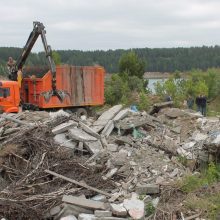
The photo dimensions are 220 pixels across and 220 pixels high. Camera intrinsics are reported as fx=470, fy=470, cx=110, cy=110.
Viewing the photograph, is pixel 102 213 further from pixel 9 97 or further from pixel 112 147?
pixel 9 97

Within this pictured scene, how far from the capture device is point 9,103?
53.8 ft

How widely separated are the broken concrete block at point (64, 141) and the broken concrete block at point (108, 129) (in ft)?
4.60

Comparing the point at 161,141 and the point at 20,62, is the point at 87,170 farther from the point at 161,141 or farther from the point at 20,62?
the point at 20,62

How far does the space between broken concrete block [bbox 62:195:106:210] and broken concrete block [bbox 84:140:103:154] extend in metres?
2.36

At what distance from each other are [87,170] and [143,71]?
1667 inches

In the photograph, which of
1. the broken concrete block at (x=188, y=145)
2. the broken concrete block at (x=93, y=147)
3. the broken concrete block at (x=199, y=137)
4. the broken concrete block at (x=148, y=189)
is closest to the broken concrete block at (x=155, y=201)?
the broken concrete block at (x=148, y=189)

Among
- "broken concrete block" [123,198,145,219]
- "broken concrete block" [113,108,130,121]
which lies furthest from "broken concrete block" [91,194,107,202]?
"broken concrete block" [113,108,130,121]

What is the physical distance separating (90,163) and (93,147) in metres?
0.81

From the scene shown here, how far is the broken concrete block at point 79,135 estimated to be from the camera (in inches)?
440

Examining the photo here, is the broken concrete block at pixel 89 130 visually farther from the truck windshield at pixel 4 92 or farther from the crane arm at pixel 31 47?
the crane arm at pixel 31 47

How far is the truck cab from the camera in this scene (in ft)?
53.3

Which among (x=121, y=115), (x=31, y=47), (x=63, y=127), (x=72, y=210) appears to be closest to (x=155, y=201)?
(x=72, y=210)

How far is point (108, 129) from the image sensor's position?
41.6 feet

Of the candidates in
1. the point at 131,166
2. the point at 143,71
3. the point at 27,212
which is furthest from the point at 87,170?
the point at 143,71
